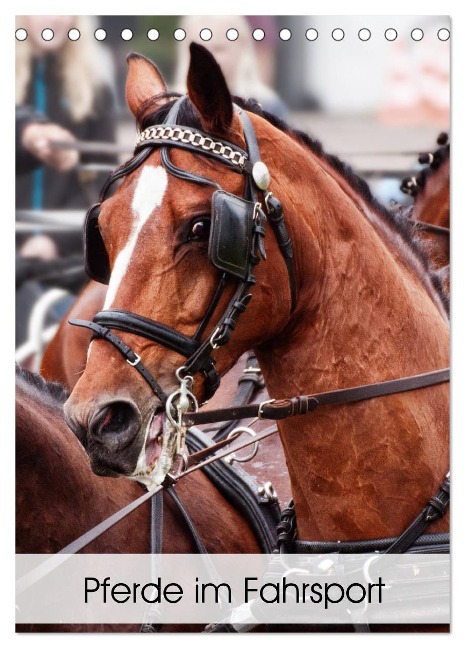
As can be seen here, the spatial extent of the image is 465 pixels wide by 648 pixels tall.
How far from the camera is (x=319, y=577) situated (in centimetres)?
212

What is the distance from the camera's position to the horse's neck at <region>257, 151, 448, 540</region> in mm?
2074

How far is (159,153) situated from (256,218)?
23 cm

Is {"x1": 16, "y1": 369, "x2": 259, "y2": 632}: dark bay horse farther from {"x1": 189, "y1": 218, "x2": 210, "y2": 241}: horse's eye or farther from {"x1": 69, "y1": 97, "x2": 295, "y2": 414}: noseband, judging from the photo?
{"x1": 189, "y1": 218, "x2": 210, "y2": 241}: horse's eye

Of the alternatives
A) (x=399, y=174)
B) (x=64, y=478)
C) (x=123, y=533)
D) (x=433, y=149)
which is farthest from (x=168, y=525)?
(x=399, y=174)

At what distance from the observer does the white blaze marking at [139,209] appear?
1.86m

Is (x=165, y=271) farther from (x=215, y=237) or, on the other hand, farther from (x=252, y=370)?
(x=252, y=370)

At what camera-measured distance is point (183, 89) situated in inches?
101

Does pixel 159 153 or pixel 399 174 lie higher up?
pixel 399 174

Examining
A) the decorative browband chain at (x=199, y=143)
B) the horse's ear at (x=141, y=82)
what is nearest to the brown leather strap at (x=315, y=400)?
the decorative browband chain at (x=199, y=143)

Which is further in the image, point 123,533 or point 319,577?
point 123,533

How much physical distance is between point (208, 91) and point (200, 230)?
28cm

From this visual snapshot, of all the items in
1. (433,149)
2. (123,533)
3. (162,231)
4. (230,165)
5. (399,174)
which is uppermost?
(399,174)

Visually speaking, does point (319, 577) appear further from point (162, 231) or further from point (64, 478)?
point (162, 231)

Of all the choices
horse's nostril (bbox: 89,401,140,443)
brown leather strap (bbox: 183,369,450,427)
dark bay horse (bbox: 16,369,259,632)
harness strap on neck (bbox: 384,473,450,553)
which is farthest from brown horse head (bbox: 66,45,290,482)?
harness strap on neck (bbox: 384,473,450,553)
